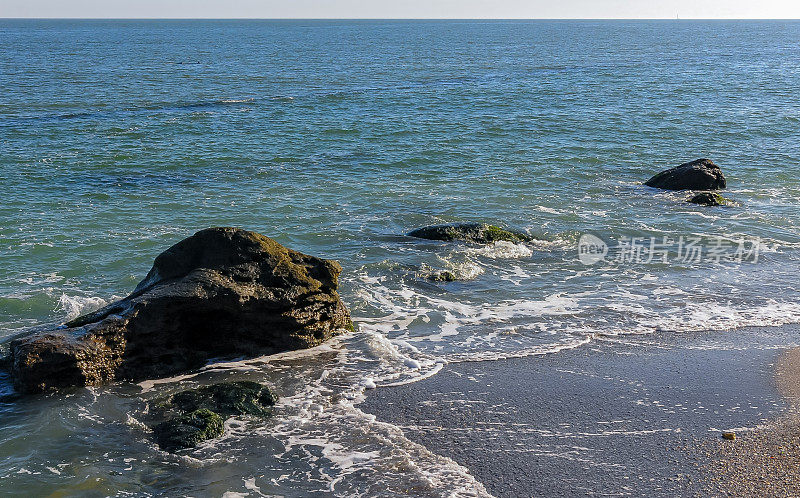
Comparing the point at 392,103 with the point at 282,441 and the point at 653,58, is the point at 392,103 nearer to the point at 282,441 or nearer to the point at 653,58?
the point at 282,441

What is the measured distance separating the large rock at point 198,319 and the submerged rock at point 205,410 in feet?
3.58

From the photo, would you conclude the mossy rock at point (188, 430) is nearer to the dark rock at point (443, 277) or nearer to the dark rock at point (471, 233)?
the dark rock at point (443, 277)

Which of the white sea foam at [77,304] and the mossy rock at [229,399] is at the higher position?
the mossy rock at [229,399]

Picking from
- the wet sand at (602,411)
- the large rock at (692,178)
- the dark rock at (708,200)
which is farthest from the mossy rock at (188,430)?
the large rock at (692,178)

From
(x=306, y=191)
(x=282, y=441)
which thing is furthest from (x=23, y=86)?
(x=282, y=441)

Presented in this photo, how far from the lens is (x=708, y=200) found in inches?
781

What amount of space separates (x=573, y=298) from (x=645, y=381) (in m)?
3.59

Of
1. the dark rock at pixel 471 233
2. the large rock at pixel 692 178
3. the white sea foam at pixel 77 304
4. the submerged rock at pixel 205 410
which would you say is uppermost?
the large rock at pixel 692 178

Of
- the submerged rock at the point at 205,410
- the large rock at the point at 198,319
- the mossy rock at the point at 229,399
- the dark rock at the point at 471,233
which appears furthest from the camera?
the dark rock at the point at 471,233

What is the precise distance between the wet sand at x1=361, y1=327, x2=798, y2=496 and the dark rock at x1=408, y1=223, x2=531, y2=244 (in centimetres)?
533

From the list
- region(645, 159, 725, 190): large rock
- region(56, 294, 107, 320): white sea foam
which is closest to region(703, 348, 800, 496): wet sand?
region(56, 294, 107, 320): white sea foam

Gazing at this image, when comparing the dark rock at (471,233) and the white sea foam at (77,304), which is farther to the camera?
the dark rock at (471,233)

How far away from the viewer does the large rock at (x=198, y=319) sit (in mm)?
9547

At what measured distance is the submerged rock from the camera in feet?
27.1
